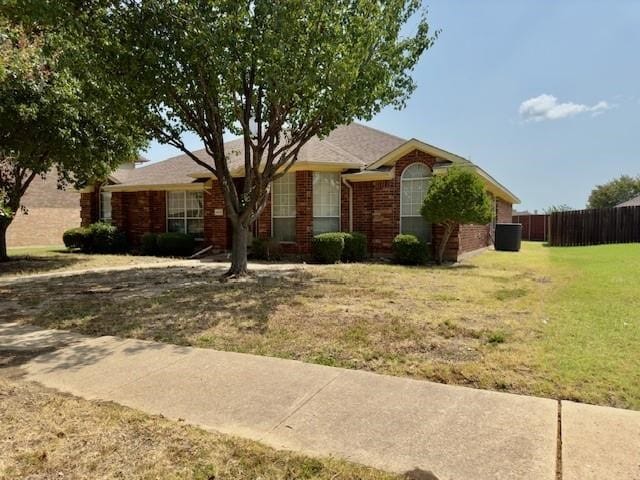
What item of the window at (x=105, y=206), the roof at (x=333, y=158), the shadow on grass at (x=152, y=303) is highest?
the roof at (x=333, y=158)

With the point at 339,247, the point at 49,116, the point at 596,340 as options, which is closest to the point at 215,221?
the point at 339,247

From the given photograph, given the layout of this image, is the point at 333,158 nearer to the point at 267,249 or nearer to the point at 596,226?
the point at 267,249

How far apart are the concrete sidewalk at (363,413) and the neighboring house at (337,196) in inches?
429

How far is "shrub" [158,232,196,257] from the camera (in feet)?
60.3

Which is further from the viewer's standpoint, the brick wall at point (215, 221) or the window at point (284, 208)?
the brick wall at point (215, 221)

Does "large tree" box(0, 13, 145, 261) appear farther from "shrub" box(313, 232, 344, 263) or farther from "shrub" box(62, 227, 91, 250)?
"shrub" box(313, 232, 344, 263)

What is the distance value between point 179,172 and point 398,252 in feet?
37.1

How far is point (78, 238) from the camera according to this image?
21.0 meters

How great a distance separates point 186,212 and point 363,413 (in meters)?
17.3

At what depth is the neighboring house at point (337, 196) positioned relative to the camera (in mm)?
15203

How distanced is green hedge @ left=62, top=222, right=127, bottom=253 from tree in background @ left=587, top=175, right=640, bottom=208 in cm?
6267

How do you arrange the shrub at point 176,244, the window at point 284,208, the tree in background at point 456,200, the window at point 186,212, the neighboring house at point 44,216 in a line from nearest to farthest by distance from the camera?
the tree in background at point 456,200, the window at point 284,208, the shrub at point 176,244, the window at point 186,212, the neighboring house at point 44,216

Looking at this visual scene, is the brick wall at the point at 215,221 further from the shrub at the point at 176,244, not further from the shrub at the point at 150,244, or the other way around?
the shrub at the point at 150,244

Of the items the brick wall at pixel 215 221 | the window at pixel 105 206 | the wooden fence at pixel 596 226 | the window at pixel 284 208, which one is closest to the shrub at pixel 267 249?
the window at pixel 284 208
